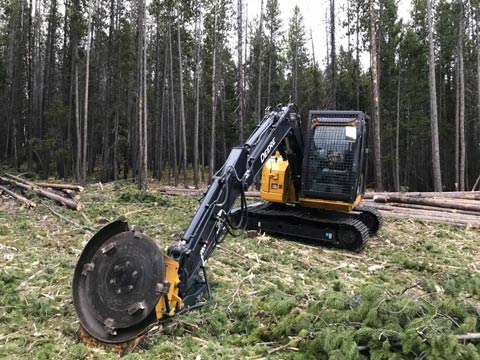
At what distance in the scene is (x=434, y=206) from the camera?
13.0 metres

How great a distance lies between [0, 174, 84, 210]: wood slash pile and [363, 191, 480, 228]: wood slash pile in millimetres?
9385

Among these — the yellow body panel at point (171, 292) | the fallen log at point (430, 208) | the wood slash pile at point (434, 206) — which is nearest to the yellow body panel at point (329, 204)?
the wood slash pile at point (434, 206)


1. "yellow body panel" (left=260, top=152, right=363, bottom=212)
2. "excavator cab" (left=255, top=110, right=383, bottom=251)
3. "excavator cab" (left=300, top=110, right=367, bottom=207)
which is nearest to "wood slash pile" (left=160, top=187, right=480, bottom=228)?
"yellow body panel" (left=260, top=152, right=363, bottom=212)

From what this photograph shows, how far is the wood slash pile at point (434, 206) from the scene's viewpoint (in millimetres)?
11602

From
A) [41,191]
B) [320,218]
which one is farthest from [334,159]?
[41,191]

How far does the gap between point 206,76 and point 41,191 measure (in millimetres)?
25800

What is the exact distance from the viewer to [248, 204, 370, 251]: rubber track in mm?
8289

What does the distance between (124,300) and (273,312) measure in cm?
154

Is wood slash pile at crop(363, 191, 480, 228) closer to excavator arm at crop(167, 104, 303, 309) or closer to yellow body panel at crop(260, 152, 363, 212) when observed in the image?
yellow body panel at crop(260, 152, 363, 212)

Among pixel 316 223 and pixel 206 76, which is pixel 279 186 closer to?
pixel 316 223

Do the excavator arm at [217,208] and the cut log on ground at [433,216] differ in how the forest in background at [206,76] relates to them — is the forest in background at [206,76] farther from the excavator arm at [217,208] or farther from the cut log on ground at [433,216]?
the excavator arm at [217,208]

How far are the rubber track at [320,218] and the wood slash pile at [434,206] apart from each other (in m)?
4.26

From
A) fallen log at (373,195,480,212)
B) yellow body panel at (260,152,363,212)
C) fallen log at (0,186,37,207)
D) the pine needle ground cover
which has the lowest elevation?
the pine needle ground cover

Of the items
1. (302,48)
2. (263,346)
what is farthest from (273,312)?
(302,48)
